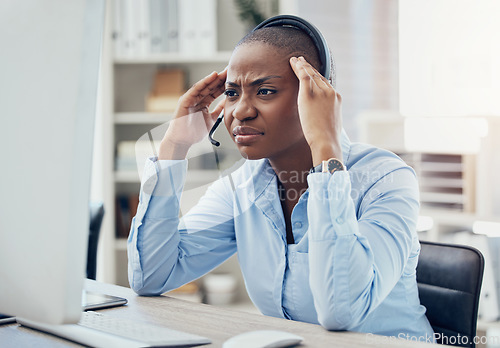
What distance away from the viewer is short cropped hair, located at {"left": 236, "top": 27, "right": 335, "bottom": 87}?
42.4 inches

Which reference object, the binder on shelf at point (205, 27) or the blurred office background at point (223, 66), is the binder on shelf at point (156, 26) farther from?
the binder on shelf at point (205, 27)

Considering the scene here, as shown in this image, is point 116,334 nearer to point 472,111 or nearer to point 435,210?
point 472,111

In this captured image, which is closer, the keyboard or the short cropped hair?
the keyboard

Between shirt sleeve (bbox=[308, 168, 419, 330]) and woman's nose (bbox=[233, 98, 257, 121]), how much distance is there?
0.61 feet

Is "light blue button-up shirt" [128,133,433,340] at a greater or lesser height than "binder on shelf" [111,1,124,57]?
lesser

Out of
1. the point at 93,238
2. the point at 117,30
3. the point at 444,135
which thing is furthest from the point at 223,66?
the point at 93,238

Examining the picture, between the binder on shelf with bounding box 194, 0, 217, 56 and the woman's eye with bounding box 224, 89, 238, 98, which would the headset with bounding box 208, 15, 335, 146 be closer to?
the woman's eye with bounding box 224, 89, 238, 98

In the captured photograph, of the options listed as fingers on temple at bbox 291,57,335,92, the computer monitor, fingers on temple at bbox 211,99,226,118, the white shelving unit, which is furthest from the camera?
the white shelving unit

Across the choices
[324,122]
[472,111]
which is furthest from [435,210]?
[324,122]

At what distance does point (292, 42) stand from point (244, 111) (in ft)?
0.55

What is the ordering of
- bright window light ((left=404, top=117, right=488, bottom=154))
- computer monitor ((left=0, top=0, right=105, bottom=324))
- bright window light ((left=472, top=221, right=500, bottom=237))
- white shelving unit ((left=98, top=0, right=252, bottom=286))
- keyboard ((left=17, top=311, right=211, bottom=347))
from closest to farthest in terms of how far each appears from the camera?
computer monitor ((left=0, top=0, right=105, bottom=324)) → keyboard ((left=17, top=311, right=211, bottom=347)) → bright window light ((left=472, top=221, right=500, bottom=237)) → bright window light ((left=404, top=117, right=488, bottom=154)) → white shelving unit ((left=98, top=0, right=252, bottom=286))

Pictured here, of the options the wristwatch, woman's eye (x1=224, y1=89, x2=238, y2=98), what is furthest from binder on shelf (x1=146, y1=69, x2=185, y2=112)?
the wristwatch

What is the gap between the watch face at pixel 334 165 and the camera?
95 centimetres

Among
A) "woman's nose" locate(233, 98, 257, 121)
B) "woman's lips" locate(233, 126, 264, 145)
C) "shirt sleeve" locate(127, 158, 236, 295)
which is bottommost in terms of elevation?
"shirt sleeve" locate(127, 158, 236, 295)
